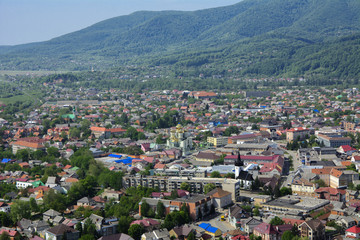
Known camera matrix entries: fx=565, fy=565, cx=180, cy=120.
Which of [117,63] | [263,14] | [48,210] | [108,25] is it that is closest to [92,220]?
[48,210]

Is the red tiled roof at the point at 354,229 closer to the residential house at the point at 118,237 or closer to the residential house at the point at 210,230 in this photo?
the residential house at the point at 210,230

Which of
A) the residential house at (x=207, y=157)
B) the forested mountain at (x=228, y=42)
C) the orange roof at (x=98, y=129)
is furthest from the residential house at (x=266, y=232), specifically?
the forested mountain at (x=228, y=42)

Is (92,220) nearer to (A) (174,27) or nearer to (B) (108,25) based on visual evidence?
(A) (174,27)

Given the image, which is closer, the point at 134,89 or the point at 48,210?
the point at 48,210

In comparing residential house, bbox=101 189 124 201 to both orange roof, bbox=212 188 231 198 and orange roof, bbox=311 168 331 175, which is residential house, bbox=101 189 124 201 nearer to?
orange roof, bbox=212 188 231 198

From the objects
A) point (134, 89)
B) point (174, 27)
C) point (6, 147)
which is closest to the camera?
point (6, 147)

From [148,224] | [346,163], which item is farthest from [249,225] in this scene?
[346,163]

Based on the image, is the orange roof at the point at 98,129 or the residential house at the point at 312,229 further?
the orange roof at the point at 98,129
